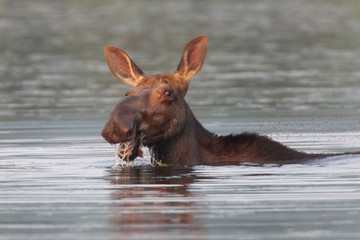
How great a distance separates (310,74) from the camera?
32.2 m

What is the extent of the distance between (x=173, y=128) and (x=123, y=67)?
1523 millimetres

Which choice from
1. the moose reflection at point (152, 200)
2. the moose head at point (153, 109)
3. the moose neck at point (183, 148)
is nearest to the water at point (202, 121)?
the moose reflection at point (152, 200)

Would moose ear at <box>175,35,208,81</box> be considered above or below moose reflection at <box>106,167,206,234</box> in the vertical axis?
above

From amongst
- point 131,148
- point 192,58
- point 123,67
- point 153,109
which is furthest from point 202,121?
point 131,148

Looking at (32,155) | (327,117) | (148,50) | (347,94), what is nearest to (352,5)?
(148,50)

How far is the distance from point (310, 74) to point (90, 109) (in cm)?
1000

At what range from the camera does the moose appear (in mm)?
12867

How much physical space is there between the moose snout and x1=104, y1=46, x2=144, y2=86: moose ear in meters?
1.62

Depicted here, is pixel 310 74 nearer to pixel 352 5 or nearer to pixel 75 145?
pixel 75 145

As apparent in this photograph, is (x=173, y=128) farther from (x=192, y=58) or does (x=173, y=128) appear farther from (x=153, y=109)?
(x=192, y=58)

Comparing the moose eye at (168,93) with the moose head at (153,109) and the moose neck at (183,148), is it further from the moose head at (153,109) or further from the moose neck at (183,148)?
the moose neck at (183,148)

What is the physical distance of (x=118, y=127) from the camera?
1245 centimetres

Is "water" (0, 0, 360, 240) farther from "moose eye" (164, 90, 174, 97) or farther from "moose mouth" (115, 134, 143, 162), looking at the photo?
"moose eye" (164, 90, 174, 97)

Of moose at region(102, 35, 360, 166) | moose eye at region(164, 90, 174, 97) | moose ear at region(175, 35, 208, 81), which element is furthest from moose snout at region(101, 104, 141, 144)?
moose ear at region(175, 35, 208, 81)
